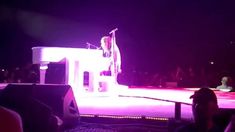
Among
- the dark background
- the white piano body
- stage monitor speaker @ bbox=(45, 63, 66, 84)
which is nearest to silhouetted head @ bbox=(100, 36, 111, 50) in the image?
the white piano body

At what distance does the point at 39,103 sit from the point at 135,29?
974 centimetres

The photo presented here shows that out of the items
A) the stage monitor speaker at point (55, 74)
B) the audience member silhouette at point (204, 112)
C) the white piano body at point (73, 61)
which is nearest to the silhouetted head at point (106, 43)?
the white piano body at point (73, 61)

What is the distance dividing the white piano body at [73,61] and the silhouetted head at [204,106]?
425cm

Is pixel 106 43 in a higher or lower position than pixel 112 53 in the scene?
higher

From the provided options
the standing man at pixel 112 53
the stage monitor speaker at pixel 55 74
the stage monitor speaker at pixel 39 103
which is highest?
the standing man at pixel 112 53

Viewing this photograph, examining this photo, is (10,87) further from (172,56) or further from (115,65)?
(172,56)

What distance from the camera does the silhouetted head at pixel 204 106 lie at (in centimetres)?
258

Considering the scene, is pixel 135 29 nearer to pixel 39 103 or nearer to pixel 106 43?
pixel 106 43

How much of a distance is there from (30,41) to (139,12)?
384 centimetres

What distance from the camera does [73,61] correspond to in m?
6.77

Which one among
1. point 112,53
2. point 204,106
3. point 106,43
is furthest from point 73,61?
point 204,106

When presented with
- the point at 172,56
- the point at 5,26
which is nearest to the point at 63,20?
the point at 5,26

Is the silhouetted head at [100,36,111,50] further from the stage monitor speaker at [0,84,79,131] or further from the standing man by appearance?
the stage monitor speaker at [0,84,79,131]

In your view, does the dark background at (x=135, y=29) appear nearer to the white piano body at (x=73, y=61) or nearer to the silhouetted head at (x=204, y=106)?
the white piano body at (x=73, y=61)
